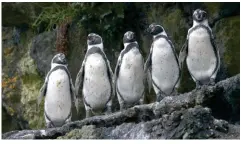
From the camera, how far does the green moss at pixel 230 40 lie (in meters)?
8.80

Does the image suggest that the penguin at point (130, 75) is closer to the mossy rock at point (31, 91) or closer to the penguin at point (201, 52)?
the penguin at point (201, 52)

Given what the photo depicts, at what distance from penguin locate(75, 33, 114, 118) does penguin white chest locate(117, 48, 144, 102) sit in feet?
0.45

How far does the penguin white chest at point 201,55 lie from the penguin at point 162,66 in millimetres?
175

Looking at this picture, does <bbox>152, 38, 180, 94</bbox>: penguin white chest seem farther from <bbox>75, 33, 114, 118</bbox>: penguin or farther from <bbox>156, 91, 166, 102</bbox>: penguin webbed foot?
<bbox>75, 33, 114, 118</bbox>: penguin

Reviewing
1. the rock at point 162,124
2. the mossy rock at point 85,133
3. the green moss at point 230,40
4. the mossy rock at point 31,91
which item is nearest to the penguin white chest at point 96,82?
the rock at point 162,124

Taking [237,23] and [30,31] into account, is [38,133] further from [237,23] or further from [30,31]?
[30,31]

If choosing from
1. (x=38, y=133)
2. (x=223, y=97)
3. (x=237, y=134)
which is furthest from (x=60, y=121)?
(x=237, y=134)

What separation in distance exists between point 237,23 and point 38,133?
9.47 feet

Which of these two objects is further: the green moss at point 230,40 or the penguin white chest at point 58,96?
the green moss at point 230,40

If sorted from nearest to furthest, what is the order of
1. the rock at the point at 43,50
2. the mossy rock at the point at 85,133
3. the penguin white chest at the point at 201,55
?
1. the mossy rock at the point at 85,133
2. the penguin white chest at the point at 201,55
3. the rock at the point at 43,50

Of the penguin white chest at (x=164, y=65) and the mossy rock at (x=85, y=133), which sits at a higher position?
the penguin white chest at (x=164, y=65)

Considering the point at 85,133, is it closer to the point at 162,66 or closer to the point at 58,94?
the point at 58,94

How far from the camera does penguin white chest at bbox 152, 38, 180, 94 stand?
24.7 feet

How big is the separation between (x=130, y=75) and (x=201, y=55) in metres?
0.76
